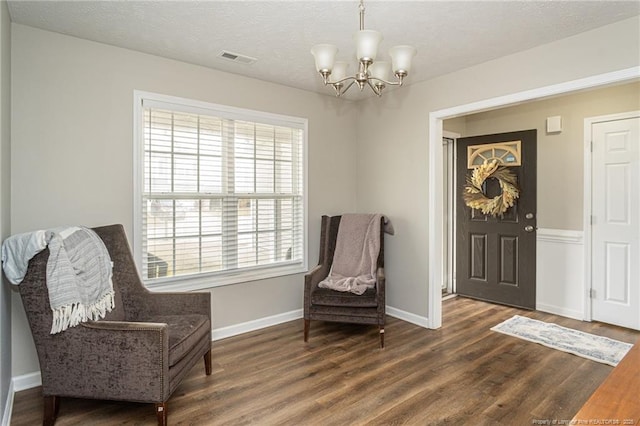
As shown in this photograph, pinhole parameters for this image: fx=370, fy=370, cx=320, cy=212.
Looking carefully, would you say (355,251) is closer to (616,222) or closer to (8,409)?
(616,222)

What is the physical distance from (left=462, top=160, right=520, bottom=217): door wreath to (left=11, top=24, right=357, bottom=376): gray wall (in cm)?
275

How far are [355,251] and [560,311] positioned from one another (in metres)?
2.35

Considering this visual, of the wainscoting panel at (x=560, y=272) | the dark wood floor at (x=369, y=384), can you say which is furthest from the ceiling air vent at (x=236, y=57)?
the wainscoting panel at (x=560, y=272)

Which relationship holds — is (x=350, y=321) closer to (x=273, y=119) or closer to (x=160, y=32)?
(x=273, y=119)

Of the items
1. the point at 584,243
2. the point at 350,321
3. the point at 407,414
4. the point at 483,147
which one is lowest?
the point at 407,414

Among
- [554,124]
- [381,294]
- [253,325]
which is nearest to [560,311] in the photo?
[554,124]

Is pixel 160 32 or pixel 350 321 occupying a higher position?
pixel 160 32

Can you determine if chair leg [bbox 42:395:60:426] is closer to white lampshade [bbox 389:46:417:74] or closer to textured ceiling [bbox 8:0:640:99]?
textured ceiling [bbox 8:0:640:99]

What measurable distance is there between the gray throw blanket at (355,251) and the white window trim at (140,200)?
0.40m

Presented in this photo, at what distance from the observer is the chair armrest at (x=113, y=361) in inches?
77.9

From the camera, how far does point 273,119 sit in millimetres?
3664

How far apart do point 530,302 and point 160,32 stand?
14.6 ft

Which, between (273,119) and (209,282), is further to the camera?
(273,119)

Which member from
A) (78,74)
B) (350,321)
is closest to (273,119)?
(78,74)
